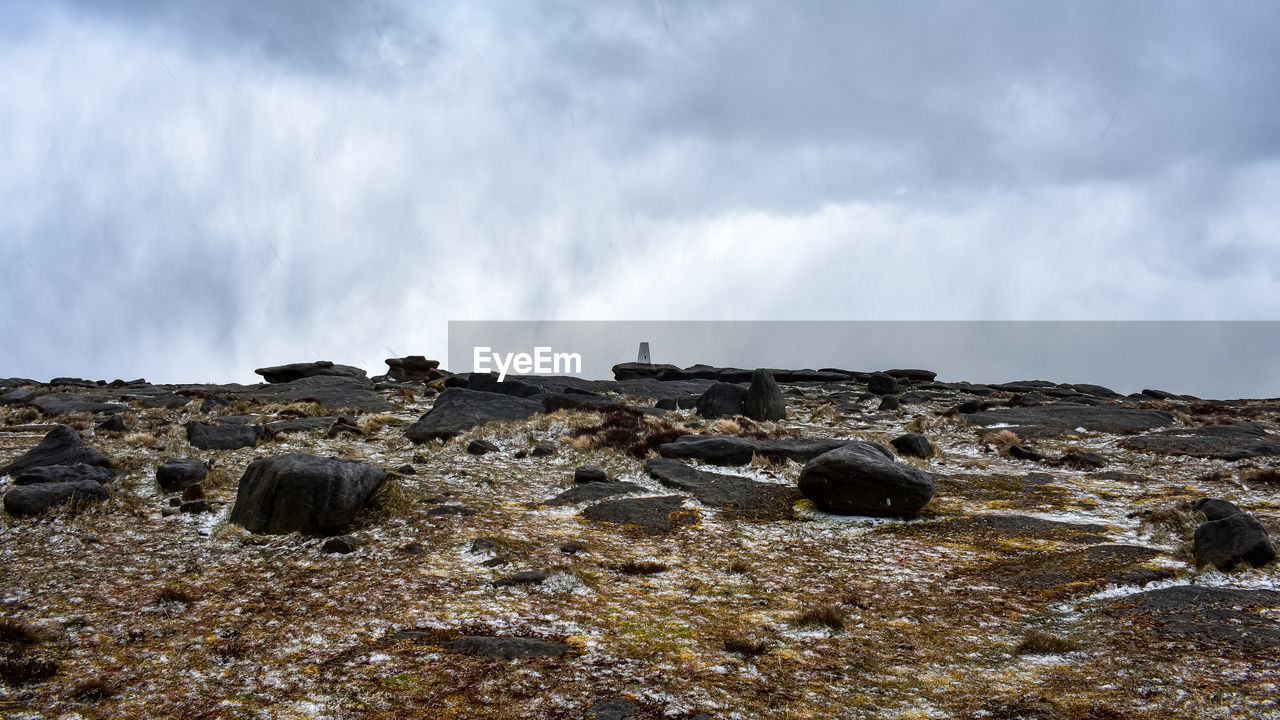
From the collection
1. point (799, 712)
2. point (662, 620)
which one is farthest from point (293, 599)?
point (799, 712)

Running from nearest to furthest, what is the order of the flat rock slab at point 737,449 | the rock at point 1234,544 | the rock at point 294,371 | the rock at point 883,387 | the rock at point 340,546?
1. the rock at point 1234,544
2. the rock at point 340,546
3. the flat rock slab at point 737,449
4. the rock at point 883,387
5. the rock at point 294,371

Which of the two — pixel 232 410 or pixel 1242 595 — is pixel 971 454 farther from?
pixel 232 410

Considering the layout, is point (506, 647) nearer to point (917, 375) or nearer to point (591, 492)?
point (591, 492)

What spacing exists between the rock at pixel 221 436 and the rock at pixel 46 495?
5965mm

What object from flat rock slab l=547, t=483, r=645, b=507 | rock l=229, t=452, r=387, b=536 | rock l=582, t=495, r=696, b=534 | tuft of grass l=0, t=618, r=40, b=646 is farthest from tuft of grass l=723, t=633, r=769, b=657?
flat rock slab l=547, t=483, r=645, b=507

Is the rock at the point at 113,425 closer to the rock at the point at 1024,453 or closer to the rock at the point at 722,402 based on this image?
the rock at the point at 722,402

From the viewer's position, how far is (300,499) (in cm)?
1088

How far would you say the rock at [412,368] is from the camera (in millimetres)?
48719

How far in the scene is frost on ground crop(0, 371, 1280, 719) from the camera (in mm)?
6074

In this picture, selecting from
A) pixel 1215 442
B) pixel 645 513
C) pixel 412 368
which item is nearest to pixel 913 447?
pixel 1215 442

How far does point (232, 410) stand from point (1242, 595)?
28174 millimetres

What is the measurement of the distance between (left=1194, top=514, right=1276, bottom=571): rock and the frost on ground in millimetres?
328

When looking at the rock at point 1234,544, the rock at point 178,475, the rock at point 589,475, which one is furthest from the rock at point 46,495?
the rock at point 1234,544

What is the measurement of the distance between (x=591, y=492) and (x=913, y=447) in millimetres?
10213
